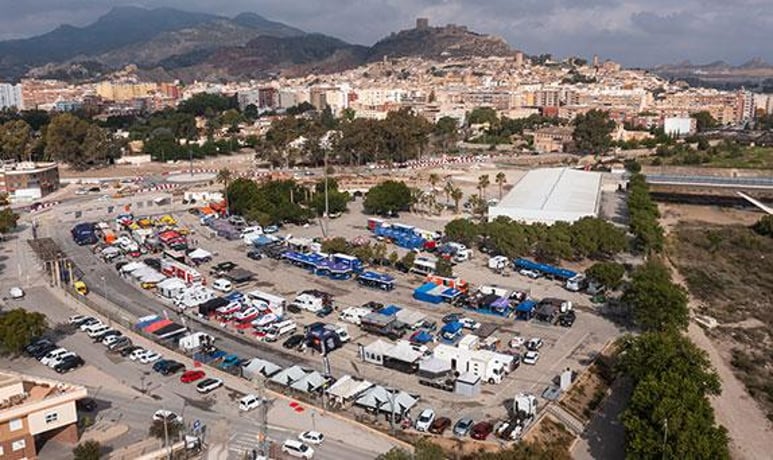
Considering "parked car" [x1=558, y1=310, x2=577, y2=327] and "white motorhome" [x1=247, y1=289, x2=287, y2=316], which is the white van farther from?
"parked car" [x1=558, y1=310, x2=577, y2=327]

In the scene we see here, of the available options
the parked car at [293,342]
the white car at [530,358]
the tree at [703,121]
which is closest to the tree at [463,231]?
the white car at [530,358]

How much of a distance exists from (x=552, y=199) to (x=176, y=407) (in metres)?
19.1

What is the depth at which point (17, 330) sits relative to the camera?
1409cm

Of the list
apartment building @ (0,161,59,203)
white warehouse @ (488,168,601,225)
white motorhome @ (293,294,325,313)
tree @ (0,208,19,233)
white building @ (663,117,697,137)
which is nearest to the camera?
white motorhome @ (293,294,325,313)

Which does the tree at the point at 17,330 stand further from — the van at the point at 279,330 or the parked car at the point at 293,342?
the parked car at the point at 293,342

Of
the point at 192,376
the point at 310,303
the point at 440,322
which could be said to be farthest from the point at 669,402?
the point at 310,303

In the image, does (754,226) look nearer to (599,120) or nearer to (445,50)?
(599,120)

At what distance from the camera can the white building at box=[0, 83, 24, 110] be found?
86.9 metres

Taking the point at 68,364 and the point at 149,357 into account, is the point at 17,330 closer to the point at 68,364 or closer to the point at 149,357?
the point at 68,364

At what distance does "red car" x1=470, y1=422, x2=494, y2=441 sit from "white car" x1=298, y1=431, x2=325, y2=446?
8.33ft

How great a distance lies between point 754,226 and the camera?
94.2 feet

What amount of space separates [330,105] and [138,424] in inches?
2827

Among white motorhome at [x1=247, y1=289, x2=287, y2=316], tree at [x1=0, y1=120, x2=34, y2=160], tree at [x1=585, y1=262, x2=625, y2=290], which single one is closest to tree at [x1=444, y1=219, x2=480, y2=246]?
tree at [x1=585, y1=262, x2=625, y2=290]

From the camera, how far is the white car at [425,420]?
37.2 feet
